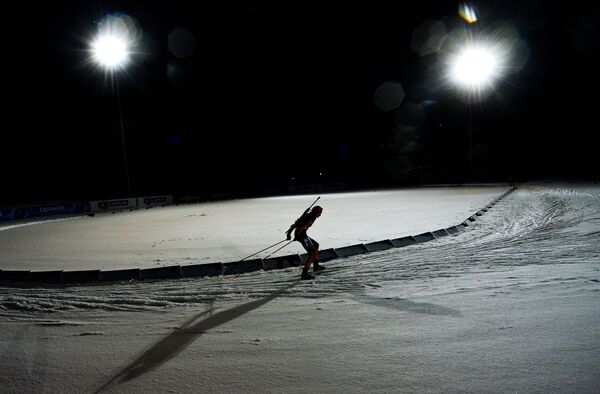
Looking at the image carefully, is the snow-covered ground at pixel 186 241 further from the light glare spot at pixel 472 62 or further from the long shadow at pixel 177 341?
the light glare spot at pixel 472 62

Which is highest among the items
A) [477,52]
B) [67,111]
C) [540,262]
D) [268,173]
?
[67,111]

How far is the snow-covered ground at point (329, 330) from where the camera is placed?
Answer: 3.31 m

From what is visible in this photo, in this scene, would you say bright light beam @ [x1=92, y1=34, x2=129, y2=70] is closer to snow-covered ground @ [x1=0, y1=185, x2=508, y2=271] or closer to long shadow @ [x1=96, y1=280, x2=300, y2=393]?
snow-covered ground @ [x1=0, y1=185, x2=508, y2=271]

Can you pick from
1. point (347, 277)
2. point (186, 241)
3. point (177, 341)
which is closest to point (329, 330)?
point (177, 341)

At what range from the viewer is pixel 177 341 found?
4227 mm

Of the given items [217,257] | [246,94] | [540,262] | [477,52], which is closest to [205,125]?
[246,94]

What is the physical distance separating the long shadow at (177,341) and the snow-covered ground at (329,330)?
2 cm

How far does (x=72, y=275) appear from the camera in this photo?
7402mm

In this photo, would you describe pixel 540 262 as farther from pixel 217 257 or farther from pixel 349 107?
pixel 349 107

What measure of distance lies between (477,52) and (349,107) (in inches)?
1092

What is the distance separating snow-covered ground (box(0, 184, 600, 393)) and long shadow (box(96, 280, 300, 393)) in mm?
19

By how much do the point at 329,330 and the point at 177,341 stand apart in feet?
5.54

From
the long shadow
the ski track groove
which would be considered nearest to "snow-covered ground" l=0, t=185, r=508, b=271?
the ski track groove

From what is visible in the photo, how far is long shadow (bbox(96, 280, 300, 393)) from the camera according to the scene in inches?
141
